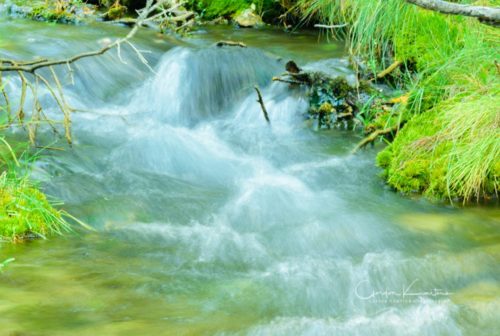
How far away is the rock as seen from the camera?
31.9 ft

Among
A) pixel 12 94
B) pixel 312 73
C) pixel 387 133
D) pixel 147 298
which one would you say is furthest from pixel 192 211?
pixel 12 94

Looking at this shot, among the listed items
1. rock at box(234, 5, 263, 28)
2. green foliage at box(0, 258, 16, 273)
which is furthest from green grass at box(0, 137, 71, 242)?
rock at box(234, 5, 263, 28)

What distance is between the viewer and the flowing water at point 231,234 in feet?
9.08

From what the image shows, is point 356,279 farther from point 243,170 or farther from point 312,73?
point 312,73

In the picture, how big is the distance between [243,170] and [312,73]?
154 cm

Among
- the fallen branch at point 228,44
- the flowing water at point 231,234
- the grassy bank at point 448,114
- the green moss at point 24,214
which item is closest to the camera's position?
the flowing water at point 231,234

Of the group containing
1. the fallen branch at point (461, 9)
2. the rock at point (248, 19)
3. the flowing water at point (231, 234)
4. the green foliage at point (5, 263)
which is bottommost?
the flowing water at point (231, 234)

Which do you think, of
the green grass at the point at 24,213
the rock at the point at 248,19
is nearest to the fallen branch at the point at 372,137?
the green grass at the point at 24,213

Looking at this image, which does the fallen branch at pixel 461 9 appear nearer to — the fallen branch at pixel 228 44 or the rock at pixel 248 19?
the fallen branch at pixel 228 44

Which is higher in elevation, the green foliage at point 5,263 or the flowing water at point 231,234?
the green foliage at point 5,263

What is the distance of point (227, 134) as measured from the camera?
19.8 ft

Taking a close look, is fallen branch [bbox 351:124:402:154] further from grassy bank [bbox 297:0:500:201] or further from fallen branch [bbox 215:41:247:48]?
fallen branch [bbox 215:41:247:48]

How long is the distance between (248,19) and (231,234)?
6.45 metres

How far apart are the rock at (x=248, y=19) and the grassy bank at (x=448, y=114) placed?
14.4 ft
